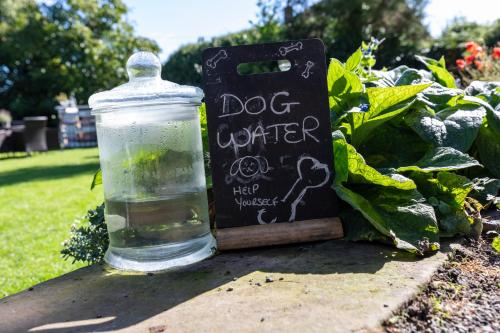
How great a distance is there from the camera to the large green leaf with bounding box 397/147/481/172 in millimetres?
1466

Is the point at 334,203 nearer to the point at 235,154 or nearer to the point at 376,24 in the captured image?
the point at 235,154

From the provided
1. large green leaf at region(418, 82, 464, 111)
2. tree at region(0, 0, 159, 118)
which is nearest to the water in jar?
large green leaf at region(418, 82, 464, 111)

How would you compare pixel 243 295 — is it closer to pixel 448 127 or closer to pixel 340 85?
pixel 340 85

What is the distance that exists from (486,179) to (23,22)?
21358 millimetres

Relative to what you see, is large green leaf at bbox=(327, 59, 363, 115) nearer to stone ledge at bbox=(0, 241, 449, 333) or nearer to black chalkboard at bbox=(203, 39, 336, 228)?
black chalkboard at bbox=(203, 39, 336, 228)

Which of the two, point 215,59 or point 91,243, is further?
point 91,243

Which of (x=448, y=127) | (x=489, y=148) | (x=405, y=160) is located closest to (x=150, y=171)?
(x=405, y=160)

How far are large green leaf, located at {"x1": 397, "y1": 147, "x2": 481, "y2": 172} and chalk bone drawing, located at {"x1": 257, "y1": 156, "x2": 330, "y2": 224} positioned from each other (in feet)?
0.79

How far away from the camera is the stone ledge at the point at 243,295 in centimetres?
96

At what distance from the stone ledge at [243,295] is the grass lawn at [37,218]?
Result: 1.39 meters

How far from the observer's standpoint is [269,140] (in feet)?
4.98

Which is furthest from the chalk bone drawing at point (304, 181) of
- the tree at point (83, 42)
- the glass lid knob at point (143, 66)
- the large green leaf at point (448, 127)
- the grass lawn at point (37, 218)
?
the tree at point (83, 42)

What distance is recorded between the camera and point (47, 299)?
3.92 feet

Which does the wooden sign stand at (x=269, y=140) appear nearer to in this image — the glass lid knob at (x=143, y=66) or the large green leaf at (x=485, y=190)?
the glass lid knob at (x=143, y=66)
